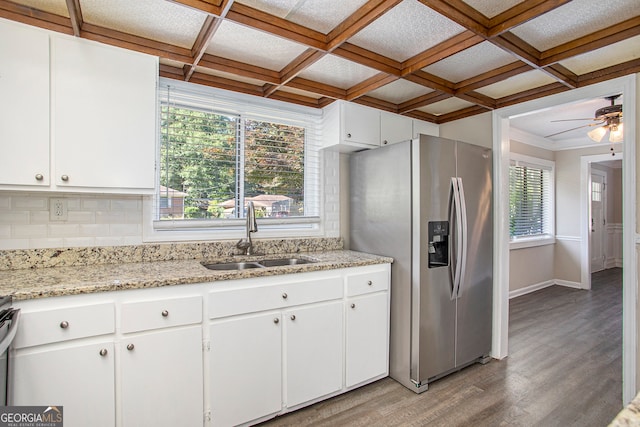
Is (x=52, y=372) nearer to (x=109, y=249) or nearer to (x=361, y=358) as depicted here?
(x=109, y=249)

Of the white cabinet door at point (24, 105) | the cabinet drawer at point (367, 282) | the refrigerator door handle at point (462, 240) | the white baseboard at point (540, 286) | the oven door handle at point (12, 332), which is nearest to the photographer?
the oven door handle at point (12, 332)

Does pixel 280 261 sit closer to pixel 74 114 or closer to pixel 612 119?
pixel 74 114

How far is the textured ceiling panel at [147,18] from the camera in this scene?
5.45 feet

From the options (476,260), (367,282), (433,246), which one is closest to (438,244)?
(433,246)

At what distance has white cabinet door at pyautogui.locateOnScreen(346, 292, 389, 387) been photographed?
2338 mm

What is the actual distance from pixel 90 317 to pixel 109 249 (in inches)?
27.2

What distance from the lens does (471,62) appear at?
2.27 metres

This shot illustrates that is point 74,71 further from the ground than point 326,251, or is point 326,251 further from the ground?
point 74,71

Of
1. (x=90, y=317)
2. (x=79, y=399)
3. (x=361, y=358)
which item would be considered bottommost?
(x=361, y=358)

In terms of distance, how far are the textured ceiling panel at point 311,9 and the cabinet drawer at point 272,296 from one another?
5.04 ft

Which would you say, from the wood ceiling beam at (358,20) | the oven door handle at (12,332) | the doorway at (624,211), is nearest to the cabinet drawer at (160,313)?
the oven door handle at (12,332)

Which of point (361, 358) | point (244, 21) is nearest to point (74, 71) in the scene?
A: point (244, 21)

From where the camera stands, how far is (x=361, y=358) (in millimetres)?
2389

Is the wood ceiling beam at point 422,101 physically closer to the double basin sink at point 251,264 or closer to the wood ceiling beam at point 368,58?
the wood ceiling beam at point 368,58
